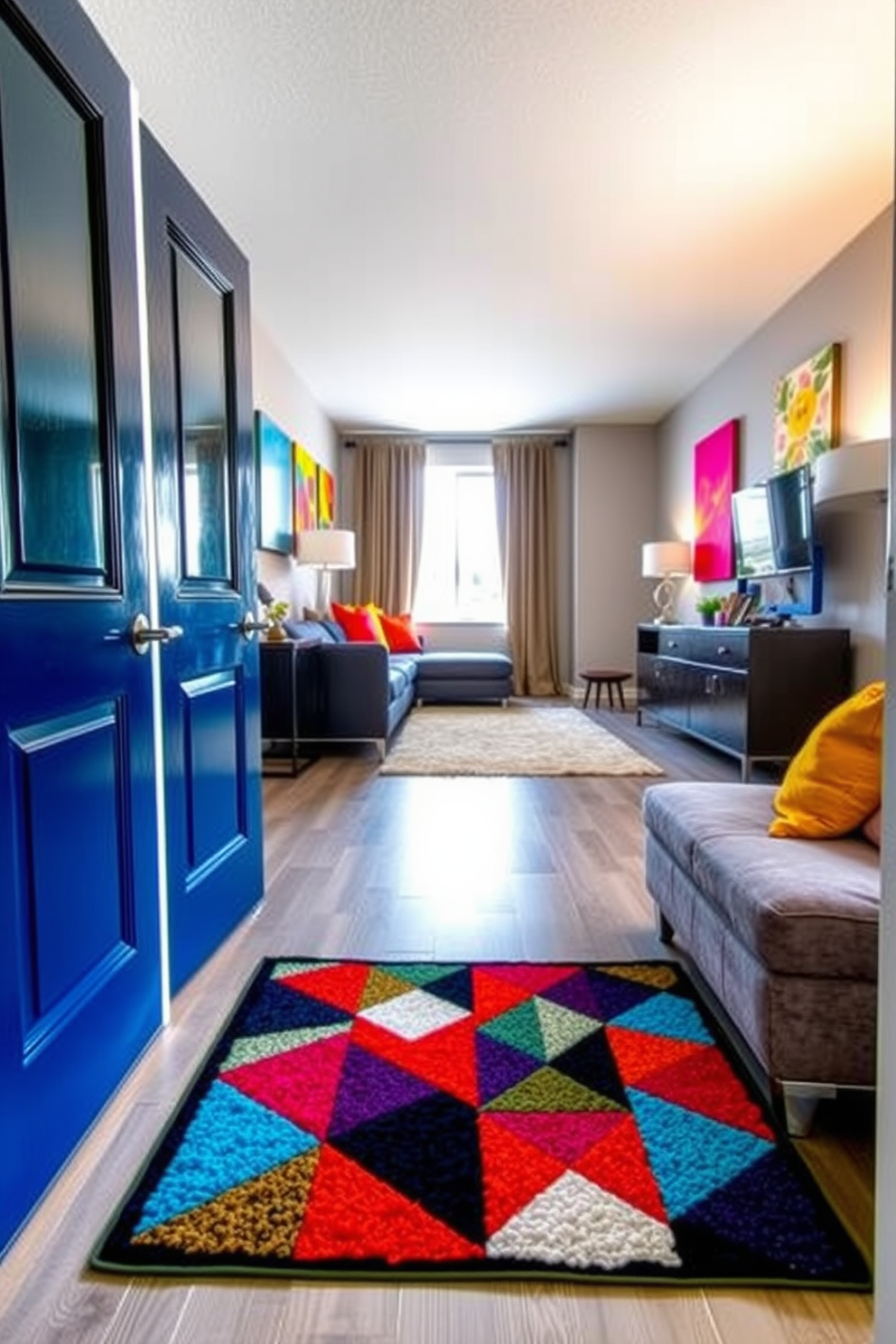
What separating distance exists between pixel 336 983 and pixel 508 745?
3.15 metres

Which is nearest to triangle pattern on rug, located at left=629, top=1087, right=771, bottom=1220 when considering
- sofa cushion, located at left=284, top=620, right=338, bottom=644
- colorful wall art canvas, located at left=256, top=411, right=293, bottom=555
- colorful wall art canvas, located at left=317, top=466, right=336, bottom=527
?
sofa cushion, located at left=284, top=620, right=338, bottom=644

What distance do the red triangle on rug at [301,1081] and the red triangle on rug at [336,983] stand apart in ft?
0.47

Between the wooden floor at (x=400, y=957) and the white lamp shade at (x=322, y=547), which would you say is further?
the white lamp shade at (x=322, y=547)

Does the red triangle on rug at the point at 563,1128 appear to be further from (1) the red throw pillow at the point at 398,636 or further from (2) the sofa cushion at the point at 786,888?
(1) the red throw pillow at the point at 398,636

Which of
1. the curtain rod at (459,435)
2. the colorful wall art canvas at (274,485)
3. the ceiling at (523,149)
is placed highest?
the curtain rod at (459,435)

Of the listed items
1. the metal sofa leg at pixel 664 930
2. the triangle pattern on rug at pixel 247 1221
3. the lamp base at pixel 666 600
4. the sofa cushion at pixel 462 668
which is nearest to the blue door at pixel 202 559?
the triangle pattern on rug at pixel 247 1221

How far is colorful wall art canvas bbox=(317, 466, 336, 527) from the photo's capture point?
646 centimetres

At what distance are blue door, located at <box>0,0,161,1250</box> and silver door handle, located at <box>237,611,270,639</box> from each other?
1.98 ft

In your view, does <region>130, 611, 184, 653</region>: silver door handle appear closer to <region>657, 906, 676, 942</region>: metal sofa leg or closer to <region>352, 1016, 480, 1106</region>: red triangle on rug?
<region>352, 1016, 480, 1106</region>: red triangle on rug

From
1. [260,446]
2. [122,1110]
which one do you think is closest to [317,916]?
[122,1110]

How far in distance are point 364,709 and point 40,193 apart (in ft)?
11.3

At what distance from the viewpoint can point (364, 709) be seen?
449cm

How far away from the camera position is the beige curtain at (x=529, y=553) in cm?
759

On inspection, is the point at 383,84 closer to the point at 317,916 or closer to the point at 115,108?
the point at 115,108
